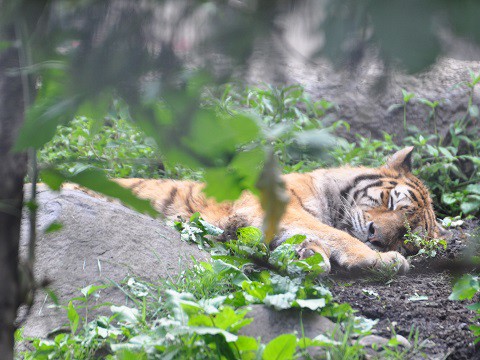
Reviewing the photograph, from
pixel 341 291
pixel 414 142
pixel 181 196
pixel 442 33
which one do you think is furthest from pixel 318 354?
pixel 414 142

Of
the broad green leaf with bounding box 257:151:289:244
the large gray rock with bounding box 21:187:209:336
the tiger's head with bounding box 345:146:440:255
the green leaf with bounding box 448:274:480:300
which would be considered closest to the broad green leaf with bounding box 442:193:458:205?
the tiger's head with bounding box 345:146:440:255

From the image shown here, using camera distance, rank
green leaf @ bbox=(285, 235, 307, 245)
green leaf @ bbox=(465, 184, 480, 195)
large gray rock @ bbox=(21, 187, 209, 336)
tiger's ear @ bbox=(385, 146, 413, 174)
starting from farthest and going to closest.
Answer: green leaf @ bbox=(465, 184, 480, 195), tiger's ear @ bbox=(385, 146, 413, 174), green leaf @ bbox=(285, 235, 307, 245), large gray rock @ bbox=(21, 187, 209, 336)

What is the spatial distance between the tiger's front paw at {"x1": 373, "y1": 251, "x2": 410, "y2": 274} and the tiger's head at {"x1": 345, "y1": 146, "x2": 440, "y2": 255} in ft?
1.72

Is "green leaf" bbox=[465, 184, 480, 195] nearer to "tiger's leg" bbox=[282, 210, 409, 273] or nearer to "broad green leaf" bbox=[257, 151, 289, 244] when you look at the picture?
"tiger's leg" bbox=[282, 210, 409, 273]

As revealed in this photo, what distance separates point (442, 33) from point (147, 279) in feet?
8.03

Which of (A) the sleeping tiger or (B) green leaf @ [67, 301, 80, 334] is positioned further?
(A) the sleeping tiger

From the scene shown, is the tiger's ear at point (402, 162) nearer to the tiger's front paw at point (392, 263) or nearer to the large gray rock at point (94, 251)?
the tiger's front paw at point (392, 263)

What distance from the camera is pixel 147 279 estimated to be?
9.57ft

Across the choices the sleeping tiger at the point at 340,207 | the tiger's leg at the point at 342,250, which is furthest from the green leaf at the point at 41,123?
the sleeping tiger at the point at 340,207

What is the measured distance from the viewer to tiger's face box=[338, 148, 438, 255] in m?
4.12

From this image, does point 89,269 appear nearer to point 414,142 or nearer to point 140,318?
point 140,318

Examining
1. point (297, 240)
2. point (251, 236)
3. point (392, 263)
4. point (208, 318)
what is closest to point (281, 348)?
point (208, 318)

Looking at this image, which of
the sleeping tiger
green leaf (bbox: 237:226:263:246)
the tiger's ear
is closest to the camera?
green leaf (bbox: 237:226:263:246)

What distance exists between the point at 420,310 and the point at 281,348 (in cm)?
112
